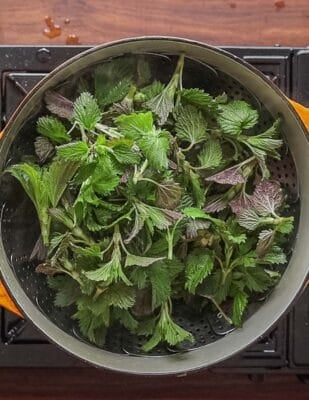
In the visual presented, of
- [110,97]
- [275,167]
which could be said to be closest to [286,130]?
[275,167]

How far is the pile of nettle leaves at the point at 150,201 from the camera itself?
77cm

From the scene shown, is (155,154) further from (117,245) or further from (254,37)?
(254,37)

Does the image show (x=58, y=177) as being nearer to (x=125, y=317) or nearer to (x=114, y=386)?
(x=125, y=317)

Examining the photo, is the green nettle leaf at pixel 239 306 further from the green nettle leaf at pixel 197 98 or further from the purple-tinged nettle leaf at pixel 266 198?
the green nettle leaf at pixel 197 98

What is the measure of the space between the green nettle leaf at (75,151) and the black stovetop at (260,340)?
4.6 inches

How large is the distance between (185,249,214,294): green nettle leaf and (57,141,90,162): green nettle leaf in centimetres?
15

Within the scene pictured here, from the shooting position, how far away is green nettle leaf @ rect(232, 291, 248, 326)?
803 millimetres

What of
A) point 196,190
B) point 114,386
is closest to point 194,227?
point 196,190

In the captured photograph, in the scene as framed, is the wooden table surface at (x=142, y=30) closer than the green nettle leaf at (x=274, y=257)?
No

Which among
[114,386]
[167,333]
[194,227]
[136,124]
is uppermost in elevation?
[136,124]

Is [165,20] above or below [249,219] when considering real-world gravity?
above

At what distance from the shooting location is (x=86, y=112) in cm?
77

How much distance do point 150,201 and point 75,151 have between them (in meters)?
0.09

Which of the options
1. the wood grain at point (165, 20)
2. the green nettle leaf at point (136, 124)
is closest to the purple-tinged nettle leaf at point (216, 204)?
the green nettle leaf at point (136, 124)
